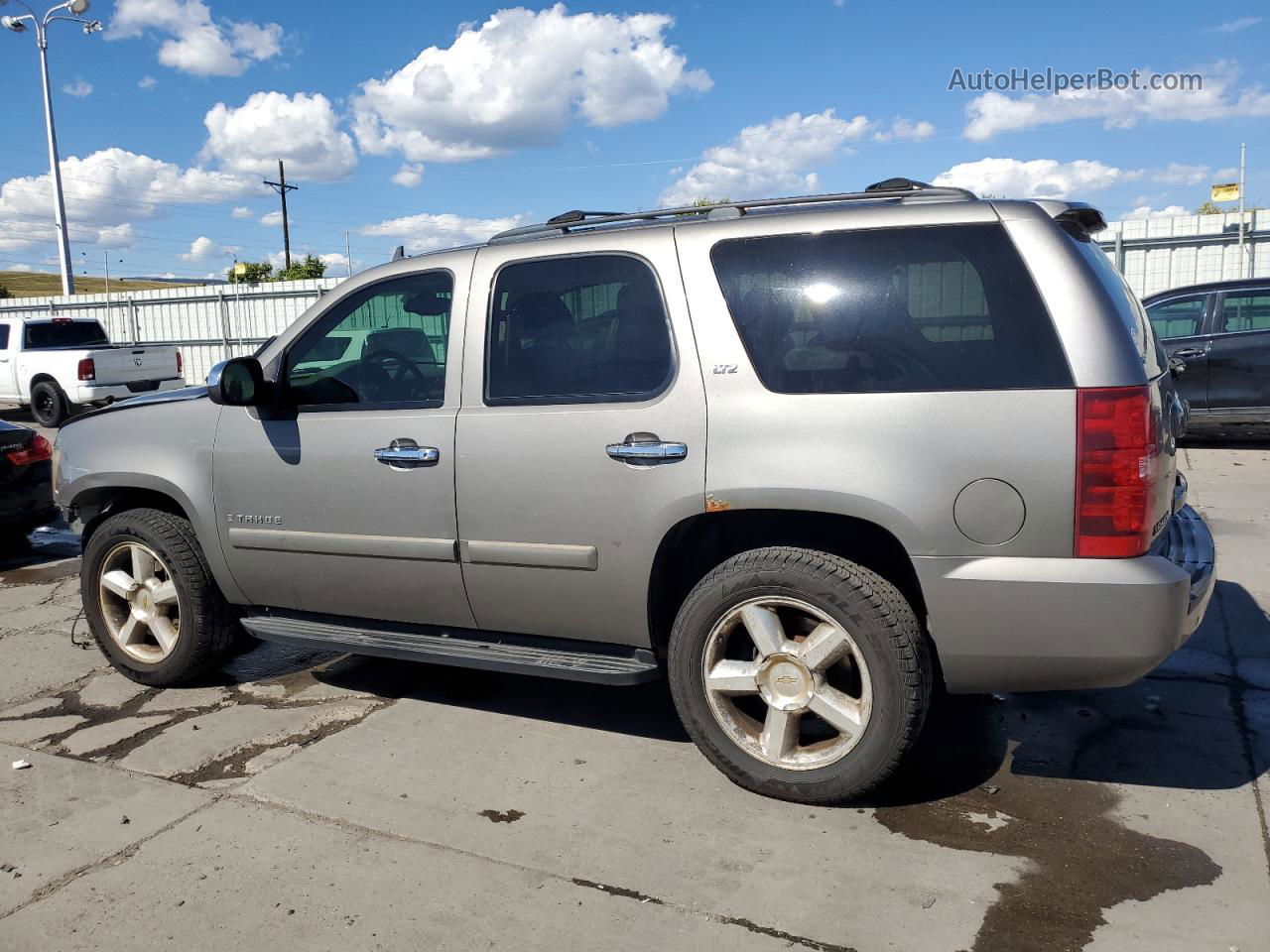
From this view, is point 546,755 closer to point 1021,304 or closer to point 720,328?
point 720,328

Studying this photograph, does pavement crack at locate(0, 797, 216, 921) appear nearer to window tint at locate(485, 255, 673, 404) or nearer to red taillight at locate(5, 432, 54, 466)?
window tint at locate(485, 255, 673, 404)

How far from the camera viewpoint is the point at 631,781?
3.68 m

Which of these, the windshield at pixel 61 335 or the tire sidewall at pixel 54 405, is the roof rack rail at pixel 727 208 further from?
the windshield at pixel 61 335

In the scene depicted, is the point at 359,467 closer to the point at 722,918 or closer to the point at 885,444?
the point at 885,444

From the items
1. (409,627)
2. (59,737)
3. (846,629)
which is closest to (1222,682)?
(846,629)

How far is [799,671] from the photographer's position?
3.35m

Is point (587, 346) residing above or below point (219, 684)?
above

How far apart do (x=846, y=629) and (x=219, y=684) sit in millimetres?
3061

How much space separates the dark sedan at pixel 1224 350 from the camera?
33.8 feet

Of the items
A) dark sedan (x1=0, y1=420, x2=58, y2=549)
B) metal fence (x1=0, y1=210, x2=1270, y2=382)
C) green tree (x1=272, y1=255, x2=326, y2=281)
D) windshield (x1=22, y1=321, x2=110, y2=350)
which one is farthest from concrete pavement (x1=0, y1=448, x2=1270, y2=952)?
green tree (x1=272, y1=255, x2=326, y2=281)

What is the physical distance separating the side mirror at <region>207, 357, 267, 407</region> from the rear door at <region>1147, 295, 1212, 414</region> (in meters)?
9.10

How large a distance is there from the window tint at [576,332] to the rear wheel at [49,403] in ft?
53.2

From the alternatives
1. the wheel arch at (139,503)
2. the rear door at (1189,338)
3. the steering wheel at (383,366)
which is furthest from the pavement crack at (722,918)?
the rear door at (1189,338)

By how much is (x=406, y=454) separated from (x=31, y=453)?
544cm
